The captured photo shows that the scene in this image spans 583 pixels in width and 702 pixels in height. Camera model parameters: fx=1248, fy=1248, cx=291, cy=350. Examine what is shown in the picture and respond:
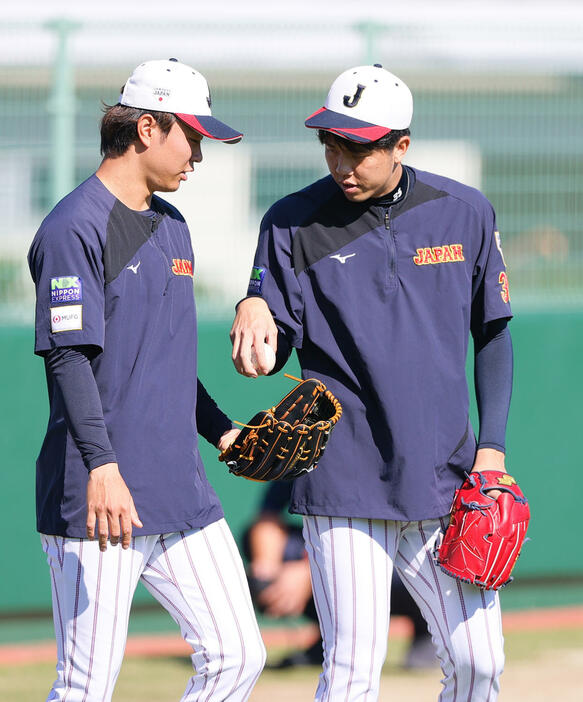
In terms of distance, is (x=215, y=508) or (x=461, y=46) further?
(x=461, y=46)

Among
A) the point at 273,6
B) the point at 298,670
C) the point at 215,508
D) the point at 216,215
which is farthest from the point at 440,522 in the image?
the point at 273,6

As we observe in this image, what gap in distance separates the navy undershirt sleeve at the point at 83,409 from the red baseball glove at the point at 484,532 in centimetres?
100

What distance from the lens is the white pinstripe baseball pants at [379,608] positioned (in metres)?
→ 3.43

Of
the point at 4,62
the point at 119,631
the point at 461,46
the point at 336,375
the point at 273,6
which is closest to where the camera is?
the point at 119,631

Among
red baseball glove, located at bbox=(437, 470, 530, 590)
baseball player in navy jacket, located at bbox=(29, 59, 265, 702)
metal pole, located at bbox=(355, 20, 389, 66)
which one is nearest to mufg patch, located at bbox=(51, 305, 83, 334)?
baseball player in navy jacket, located at bbox=(29, 59, 265, 702)

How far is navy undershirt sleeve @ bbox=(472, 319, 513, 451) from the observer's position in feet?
12.1

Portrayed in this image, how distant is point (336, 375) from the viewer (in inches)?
139

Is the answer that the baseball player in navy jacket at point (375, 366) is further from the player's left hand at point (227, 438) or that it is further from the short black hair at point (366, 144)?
the player's left hand at point (227, 438)

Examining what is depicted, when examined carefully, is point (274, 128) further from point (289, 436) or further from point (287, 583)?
A: point (289, 436)

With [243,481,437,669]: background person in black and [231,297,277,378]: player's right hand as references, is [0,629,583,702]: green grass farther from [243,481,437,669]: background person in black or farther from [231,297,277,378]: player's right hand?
[231,297,277,378]: player's right hand

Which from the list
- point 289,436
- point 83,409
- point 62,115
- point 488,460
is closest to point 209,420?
point 289,436

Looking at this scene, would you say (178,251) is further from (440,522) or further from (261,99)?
(261,99)

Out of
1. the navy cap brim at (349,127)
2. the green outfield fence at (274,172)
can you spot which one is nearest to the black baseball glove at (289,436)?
the navy cap brim at (349,127)

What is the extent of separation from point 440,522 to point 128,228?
1.22 m
